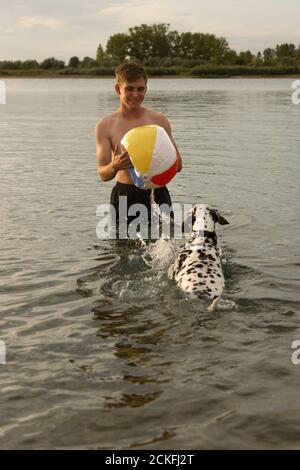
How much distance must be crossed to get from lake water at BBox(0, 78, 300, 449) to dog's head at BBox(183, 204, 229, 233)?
654 millimetres

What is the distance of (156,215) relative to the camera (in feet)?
32.7

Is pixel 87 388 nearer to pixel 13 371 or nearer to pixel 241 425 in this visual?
pixel 13 371

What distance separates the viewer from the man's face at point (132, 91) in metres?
Result: 9.22

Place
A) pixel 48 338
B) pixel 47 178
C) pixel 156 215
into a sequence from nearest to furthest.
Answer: pixel 48 338 < pixel 156 215 < pixel 47 178

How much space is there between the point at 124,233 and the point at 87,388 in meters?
4.89

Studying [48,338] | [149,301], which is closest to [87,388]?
[48,338]

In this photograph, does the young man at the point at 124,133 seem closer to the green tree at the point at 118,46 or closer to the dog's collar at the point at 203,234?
the dog's collar at the point at 203,234

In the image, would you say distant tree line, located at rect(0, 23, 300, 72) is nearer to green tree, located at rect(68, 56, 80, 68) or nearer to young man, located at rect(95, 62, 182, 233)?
green tree, located at rect(68, 56, 80, 68)

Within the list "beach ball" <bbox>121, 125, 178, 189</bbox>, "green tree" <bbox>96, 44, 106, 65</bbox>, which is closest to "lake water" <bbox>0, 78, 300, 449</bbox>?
"beach ball" <bbox>121, 125, 178, 189</bbox>

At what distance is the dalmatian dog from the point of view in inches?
293

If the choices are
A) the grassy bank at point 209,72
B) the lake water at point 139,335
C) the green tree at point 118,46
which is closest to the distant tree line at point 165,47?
the green tree at point 118,46

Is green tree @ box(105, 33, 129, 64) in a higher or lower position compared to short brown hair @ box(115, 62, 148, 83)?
higher

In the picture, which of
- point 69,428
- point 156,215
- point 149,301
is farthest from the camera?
point 156,215
